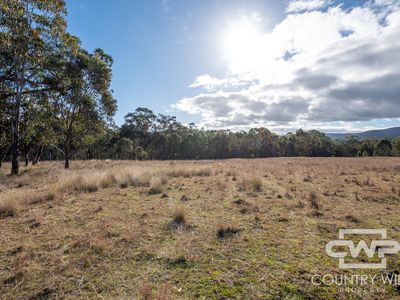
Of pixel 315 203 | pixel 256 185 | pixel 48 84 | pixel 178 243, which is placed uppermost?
pixel 48 84

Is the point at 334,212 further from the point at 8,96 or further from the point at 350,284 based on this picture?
the point at 8,96

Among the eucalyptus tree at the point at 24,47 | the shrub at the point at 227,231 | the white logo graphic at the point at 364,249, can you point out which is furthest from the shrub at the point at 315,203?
the eucalyptus tree at the point at 24,47

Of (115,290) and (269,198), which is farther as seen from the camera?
(269,198)

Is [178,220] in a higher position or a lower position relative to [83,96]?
lower

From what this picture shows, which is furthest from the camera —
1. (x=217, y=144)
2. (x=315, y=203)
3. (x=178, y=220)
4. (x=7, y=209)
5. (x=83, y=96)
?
(x=217, y=144)

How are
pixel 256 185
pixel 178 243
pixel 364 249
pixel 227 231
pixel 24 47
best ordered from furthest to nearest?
pixel 24 47 < pixel 256 185 < pixel 227 231 < pixel 178 243 < pixel 364 249

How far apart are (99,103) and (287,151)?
2906 inches

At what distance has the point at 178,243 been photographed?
15.2ft

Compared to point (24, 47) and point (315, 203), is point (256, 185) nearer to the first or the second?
point (315, 203)

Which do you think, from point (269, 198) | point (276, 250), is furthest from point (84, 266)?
point (269, 198)

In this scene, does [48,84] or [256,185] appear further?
[48,84]

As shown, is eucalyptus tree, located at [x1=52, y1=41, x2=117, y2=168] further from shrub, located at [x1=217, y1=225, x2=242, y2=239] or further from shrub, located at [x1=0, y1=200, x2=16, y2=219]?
shrub, located at [x1=217, y1=225, x2=242, y2=239]

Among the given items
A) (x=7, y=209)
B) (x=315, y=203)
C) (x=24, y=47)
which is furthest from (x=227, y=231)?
(x=24, y=47)

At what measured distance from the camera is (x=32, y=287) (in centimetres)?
325
